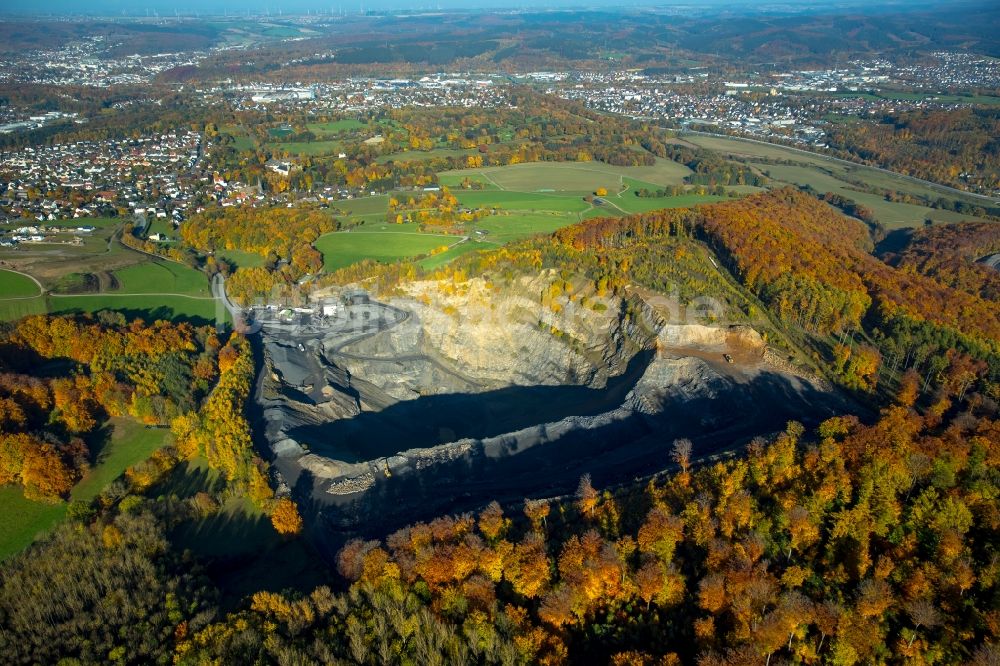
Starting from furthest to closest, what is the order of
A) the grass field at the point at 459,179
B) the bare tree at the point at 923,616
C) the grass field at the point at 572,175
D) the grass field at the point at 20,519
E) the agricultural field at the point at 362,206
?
the grass field at the point at 572,175
the grass field at the point at 459,179
the agricultural field at the point at 362,206
the grass field at the point at 20,519
the bare tree at the point at 923,616

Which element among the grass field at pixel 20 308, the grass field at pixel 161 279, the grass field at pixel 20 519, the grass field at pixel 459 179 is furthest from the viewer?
the grass field at pixel 459 179

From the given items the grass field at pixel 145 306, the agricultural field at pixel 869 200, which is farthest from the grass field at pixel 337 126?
the agricultural field at pixel 869 200

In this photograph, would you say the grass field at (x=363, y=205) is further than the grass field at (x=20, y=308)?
Yes

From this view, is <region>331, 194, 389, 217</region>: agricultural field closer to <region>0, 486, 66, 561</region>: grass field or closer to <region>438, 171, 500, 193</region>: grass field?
<region>438, 171, 500, 193</region>: grass field

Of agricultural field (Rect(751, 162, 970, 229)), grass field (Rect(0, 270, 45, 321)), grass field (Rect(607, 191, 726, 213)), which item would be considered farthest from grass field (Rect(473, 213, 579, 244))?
grass field (Rect(0, 270, 45, 321))

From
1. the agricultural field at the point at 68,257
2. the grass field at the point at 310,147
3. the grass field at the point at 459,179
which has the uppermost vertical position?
the grass field at the point at 310,147

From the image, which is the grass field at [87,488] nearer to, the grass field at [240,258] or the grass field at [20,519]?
the grass field at [20,519]

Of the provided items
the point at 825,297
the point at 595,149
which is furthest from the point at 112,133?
the point at 825,297

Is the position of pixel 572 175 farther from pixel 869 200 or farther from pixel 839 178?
pixel 869 200
